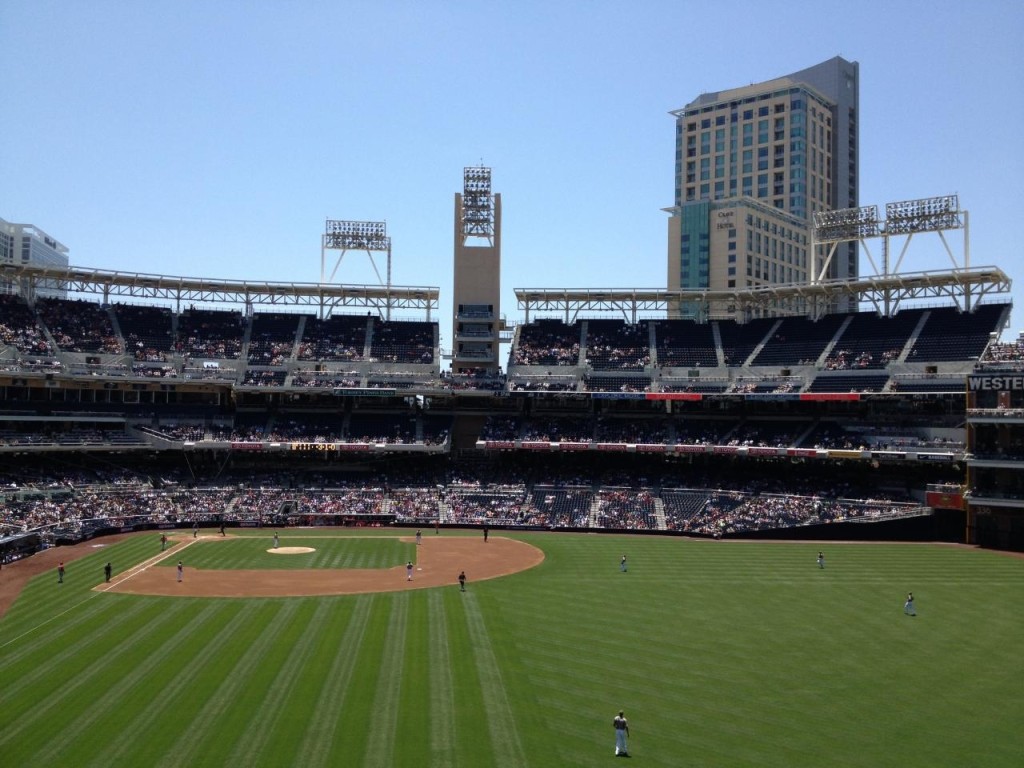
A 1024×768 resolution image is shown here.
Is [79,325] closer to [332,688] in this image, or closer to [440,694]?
[332,688]

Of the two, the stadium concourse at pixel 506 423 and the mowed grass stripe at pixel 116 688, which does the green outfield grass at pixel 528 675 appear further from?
the stadium concourse at pixel 506 423

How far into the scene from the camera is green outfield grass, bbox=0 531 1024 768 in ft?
70.2

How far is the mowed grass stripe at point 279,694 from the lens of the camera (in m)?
21.1

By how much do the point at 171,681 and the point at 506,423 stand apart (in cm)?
5246

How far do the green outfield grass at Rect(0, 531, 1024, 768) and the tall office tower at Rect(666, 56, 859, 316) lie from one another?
229 feet

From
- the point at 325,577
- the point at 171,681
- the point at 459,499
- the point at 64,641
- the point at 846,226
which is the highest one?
the point at 846,226

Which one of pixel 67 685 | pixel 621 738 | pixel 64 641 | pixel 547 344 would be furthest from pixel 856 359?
pixel 67 685

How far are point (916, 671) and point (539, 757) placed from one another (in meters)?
14.1

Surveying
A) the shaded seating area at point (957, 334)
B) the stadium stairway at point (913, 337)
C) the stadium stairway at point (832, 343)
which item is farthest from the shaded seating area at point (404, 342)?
the shaded seating area at point (957, 334)

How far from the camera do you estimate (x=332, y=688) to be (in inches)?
1016

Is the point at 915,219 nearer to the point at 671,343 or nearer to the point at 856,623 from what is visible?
the point at 671,343

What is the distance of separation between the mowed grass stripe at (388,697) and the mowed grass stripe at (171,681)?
206 inches

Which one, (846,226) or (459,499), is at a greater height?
(846,226)

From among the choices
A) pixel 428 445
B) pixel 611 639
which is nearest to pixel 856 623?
pixel 611 639
